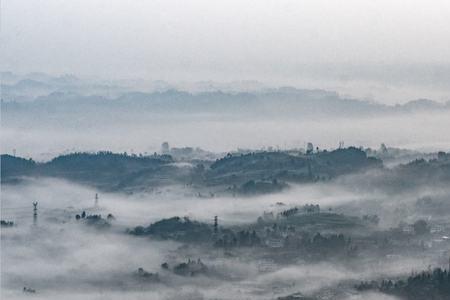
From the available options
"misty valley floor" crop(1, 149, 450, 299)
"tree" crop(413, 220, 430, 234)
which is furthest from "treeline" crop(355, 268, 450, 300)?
"tree" crop(413, 220, 430, 234)

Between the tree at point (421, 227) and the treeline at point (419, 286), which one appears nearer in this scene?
the treeline at point (419, 286)

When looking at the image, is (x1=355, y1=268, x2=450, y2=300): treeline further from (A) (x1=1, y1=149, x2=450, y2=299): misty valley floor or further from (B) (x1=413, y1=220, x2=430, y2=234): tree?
(B) (x1=413, y1=220, x2=430, y2=234): tree

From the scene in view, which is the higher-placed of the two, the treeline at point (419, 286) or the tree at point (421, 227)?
the tree at point (421, 227)

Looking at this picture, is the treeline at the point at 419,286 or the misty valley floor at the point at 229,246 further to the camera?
the misty valley floor at the point at 229,246

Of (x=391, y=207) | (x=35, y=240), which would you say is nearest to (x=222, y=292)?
(x=35, y=240)

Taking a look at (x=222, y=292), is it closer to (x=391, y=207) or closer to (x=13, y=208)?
(x=391, y=207)

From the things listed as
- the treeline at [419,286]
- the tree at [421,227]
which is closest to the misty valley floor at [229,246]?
the tree at [421,227]

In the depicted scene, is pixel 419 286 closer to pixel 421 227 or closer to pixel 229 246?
pixel 229 246

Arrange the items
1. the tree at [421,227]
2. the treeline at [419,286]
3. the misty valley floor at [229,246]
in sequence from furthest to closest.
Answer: the tree at [421,227] < the misty valley floor at [229,246] < the treeline at [419,286]

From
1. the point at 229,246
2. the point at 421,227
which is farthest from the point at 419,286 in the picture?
the point at 421,227

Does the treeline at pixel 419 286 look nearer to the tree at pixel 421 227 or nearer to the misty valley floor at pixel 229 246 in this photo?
the misty valley floor at pixel 229 246

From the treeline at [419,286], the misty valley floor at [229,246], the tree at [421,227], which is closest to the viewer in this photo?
the treeline at [419,286]

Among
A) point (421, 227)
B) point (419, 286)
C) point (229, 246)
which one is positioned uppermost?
point (421, 227)
